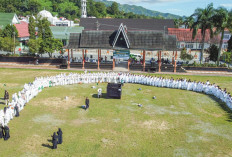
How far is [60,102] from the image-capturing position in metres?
24.1

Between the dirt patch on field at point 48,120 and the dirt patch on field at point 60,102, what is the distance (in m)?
2.44

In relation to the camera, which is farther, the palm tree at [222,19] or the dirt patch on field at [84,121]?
the palm tree at [222,19]

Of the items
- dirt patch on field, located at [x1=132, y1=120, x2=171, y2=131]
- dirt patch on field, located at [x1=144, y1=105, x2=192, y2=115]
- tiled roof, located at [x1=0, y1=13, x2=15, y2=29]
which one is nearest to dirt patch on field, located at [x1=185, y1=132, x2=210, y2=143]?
dirt patch on field, located at [x1=132, y1=120, x2=171, y2=131]

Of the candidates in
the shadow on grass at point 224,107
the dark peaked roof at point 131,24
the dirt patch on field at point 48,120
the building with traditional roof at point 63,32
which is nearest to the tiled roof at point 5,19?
the building with traditional roof at point 63,32

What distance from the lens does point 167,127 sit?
1911 centimetres

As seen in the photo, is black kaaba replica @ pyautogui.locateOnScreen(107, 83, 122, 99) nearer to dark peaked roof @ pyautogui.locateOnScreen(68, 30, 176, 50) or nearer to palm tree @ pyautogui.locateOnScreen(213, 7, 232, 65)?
dark peaked roof @ pyautogui.locateOnScreen(68, 30, 176, 50)

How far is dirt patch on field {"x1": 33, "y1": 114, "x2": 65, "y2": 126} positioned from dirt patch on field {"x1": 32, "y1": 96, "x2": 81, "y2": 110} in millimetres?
2435

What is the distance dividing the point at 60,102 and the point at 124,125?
8.55 metres

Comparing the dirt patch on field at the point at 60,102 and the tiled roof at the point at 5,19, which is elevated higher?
the tiled roof at the point at 5,19

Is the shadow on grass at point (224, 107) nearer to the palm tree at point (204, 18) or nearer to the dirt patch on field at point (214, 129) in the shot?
the dirt patch on field at point (214, 129)

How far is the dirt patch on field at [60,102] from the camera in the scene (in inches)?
910

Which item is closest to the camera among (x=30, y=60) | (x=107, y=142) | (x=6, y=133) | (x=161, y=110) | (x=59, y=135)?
(x=59, y=135)

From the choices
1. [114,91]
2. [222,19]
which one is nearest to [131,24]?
[222,19]

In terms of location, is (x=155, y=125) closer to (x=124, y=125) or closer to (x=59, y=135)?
(x=124, y=125)
